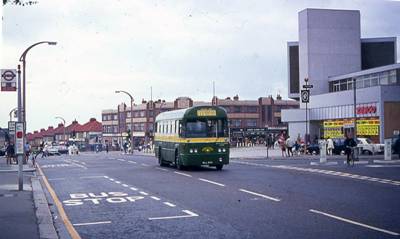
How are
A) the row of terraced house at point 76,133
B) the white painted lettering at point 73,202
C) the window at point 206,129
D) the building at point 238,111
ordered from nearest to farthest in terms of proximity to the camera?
the white painted lettering at point 73,202 → the window at point 206,129 → the building at point 238,111 → the row of terraced house at point 76,133

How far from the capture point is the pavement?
1083 centimetres

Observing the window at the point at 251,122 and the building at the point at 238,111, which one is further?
the window at the point at 251,122

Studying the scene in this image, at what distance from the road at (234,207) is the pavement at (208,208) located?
0.8 inches

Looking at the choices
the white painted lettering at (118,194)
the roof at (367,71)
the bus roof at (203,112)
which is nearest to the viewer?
the white painted lettering at (118,194)

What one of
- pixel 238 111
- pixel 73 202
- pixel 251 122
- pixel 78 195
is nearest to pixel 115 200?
pixel 73 202

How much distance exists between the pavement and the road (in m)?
0.02

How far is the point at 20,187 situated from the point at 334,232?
1274cm

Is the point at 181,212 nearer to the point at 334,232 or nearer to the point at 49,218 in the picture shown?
the point at 49,218

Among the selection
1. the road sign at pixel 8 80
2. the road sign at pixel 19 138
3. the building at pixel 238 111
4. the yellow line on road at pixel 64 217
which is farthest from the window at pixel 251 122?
the road sign at pixel 8 80

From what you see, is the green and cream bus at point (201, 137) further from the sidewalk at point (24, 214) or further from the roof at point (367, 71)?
the roof at point (367, 71)

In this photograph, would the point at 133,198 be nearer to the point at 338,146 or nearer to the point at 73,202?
the point at 73,202

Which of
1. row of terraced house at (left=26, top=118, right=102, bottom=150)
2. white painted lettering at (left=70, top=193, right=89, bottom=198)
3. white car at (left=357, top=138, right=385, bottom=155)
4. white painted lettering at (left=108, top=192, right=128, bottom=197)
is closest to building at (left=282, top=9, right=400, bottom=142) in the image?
white car at (left=357, top=138, right=385, bottom=155)

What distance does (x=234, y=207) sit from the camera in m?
14.2

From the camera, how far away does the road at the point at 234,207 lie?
10.8 m
